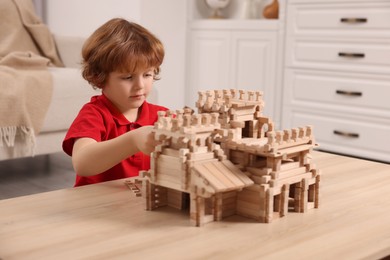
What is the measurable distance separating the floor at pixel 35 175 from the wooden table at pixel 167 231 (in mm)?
1340

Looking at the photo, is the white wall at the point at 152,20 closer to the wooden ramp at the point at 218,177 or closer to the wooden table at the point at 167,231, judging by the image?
the wooden table at the point at 167,231

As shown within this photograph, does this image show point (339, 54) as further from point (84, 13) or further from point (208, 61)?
point (84, 13)

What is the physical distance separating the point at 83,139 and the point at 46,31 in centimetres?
198

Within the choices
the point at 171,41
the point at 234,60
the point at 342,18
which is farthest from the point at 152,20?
the point at 342,18

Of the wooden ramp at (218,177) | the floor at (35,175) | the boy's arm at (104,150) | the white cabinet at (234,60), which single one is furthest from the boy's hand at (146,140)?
the white cabinet at (234,60)

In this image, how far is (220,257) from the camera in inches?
27.0

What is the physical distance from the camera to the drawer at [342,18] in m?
2.72

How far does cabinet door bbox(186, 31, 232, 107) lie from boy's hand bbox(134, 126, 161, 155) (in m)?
2.61

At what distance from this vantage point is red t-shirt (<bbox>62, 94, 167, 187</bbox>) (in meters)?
1.16

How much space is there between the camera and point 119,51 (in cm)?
113

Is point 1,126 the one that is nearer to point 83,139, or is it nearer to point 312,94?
point 83,139

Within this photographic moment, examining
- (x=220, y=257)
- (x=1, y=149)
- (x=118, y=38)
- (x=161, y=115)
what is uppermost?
(x=118, y=38)

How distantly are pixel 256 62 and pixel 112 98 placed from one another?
225 centimetres

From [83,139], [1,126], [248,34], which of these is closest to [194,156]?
[83,139]
